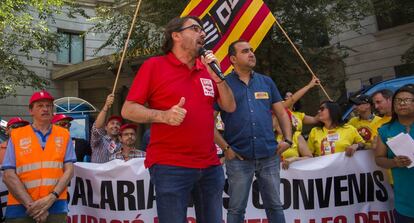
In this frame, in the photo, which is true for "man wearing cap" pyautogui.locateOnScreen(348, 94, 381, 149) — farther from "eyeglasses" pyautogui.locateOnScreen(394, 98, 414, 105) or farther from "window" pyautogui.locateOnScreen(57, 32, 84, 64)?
"window" pyautogui.locateOnScreen(57, 32, 84, 64)

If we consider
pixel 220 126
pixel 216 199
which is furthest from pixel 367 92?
pixel 216 199

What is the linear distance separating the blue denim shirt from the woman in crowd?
3.64 feet

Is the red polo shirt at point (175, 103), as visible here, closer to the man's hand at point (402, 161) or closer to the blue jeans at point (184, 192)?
the blue jeans at point (184, 192)

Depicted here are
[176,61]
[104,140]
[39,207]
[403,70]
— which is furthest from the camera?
[403,70]

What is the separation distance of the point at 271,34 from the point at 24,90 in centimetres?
1139

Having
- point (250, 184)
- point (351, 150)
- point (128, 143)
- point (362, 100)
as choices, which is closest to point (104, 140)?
point (128, 143)

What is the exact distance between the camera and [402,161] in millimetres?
3625

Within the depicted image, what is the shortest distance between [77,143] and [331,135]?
3.97m

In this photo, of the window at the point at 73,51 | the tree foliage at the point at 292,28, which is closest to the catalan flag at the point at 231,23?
the tree foliage at the point at 292,28

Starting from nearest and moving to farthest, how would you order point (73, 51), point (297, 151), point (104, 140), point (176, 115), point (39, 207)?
1. point (176, 115)
2. point (39, 207)
3. point (297, 151)
4. point (104, 140)
5. point (73, 51)

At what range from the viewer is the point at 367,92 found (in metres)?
6.62

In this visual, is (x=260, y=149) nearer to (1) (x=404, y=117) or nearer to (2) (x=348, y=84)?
(1) (x=404, y=117)

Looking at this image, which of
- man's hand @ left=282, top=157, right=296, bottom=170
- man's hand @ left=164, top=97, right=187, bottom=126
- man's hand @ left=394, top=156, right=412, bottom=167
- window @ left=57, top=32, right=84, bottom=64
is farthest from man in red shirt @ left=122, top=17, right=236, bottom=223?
window @ left=57, top=32, right=84, bottom=64

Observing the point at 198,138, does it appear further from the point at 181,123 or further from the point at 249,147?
the point at 249,147
